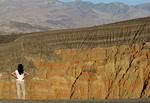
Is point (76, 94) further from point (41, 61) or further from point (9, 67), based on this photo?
point (9, 67)

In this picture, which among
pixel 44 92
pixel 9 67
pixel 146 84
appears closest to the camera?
pixel 146 84

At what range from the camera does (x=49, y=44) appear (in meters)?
50.5

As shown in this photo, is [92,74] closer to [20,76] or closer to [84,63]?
[84,63]

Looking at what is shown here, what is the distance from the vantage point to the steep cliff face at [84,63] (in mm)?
44031

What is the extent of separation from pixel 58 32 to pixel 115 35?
765cm

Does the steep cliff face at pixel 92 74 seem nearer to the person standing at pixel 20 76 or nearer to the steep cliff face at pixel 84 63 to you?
the steep cliff face at pixel 84 63

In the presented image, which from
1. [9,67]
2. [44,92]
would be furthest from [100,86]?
[9,67]

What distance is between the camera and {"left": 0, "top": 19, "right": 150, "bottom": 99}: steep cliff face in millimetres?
44031

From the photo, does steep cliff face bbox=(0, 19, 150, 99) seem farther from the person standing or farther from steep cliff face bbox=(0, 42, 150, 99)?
the person standing

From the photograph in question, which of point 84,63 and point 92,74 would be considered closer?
point 92,74

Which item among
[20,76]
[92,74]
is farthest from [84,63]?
[20,76]

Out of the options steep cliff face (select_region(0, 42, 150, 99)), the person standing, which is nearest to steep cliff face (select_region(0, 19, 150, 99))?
steep cliff face (select_region(0, 42, 150, 99))

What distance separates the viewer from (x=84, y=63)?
48.4m

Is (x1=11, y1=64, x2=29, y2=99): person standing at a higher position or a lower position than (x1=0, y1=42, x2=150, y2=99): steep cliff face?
higher
